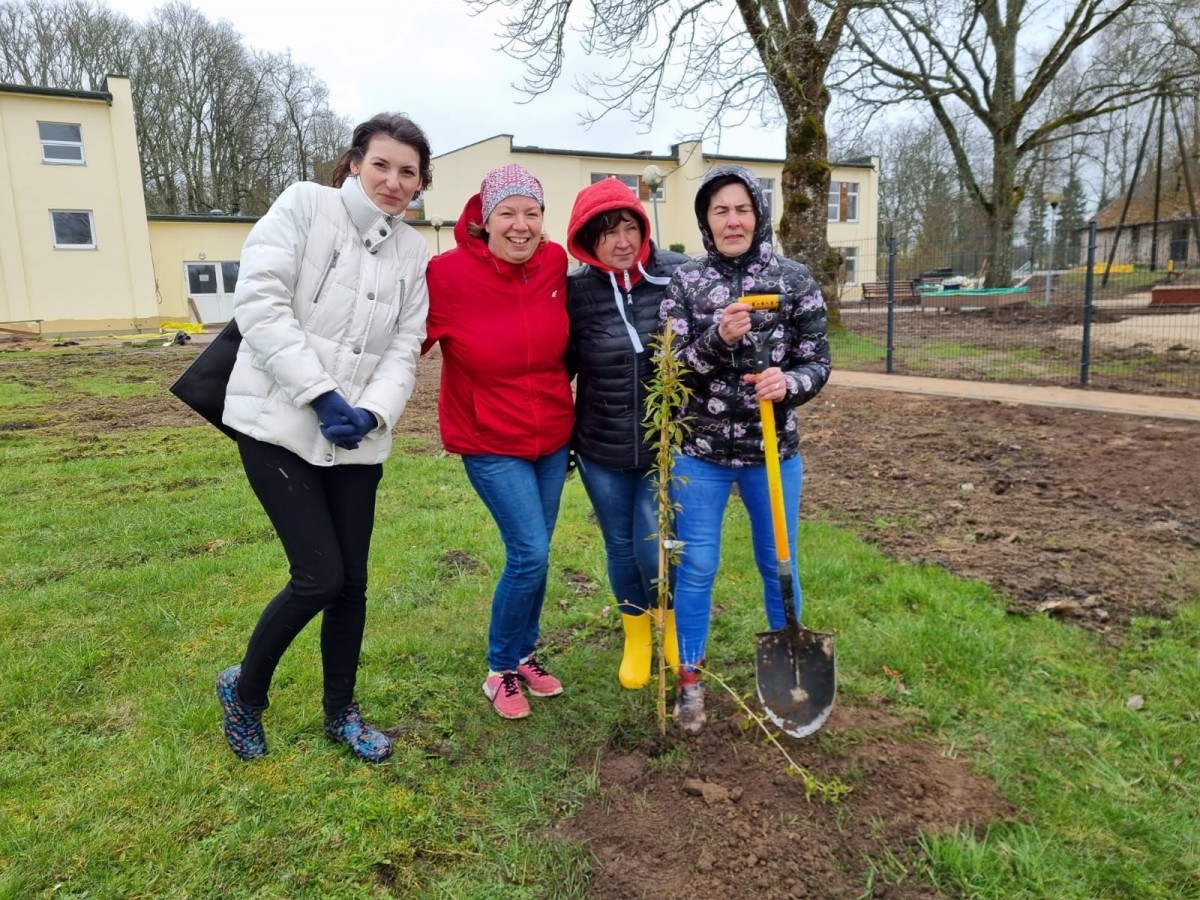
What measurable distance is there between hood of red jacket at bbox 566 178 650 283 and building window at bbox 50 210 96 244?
28.8 meters

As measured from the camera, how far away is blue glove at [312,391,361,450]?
2.39 m

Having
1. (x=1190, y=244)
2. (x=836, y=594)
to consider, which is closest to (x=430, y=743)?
(x=836, y=594)

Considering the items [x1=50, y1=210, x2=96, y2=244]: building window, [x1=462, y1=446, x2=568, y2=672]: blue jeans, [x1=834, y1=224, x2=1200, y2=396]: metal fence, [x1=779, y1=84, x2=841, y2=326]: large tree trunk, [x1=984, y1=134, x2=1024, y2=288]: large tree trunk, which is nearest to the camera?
[x1=462, y1=446, x2=568, y2=672]: blue jeans

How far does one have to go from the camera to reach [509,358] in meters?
2.77

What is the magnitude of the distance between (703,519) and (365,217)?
150 cm

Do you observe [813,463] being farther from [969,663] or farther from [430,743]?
[430,743]

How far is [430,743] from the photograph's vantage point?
288cm

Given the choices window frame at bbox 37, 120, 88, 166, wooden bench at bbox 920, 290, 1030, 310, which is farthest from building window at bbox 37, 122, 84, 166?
wooden bench at bbox 920, 290, 1030, 310

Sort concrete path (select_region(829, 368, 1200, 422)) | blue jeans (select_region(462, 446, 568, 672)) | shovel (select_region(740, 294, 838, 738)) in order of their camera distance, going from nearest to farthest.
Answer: shovel (select_region(740, 294, 838, 738))
blue jeans (select_region(462, 446, 568, 672))
concrete path (select_region(829, 368, 1200, 422))

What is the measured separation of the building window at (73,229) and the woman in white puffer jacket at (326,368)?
94.3 feet

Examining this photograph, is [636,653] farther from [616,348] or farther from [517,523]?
[616,348]

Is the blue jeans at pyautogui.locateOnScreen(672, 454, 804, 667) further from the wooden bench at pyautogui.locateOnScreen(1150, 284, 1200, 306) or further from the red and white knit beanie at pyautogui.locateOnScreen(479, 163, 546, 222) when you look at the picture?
the wooden bench at pyautogui.locateOnScreen(1150, 284, 1200, 306)

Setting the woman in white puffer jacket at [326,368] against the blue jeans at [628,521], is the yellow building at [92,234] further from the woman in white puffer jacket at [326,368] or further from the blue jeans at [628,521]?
the woman in white puffer jacket at [326,368]

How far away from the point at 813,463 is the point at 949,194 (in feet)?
129
